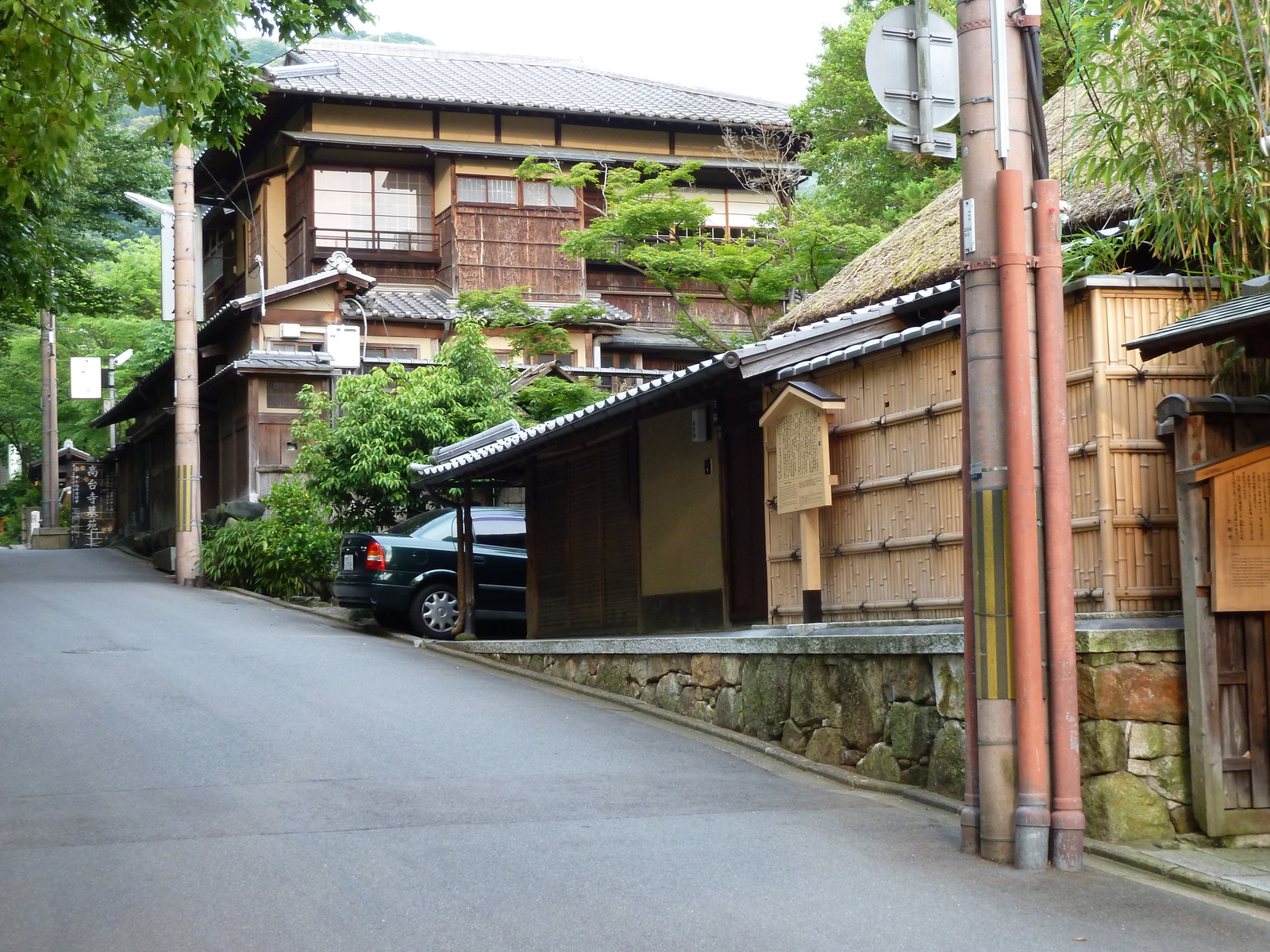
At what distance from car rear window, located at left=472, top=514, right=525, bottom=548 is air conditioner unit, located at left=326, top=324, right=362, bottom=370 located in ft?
21.1

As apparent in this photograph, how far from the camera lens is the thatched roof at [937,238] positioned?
10375 millimetres

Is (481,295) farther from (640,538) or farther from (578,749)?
(578,749)

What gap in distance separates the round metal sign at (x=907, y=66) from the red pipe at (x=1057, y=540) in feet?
2.73

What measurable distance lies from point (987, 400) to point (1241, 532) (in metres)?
1.55

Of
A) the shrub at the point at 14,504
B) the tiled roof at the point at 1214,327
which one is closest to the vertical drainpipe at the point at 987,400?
the tiled roof at the point at 1214,327

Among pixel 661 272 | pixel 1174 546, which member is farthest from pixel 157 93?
pixel 661 272

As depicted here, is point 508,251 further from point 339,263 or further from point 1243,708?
point 1243,708

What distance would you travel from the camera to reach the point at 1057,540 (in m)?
7.08

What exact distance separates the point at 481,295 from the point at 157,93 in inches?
600

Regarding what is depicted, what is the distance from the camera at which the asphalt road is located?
225 inches

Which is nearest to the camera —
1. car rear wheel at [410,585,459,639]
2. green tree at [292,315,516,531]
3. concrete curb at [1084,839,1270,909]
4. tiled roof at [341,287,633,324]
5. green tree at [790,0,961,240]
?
concrete curb at [1084,839,1270,909]

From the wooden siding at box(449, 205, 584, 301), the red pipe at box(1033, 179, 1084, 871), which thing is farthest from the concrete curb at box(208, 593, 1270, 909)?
the wooden siding at box(449, 205, 584, 301)

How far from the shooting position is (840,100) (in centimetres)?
2523

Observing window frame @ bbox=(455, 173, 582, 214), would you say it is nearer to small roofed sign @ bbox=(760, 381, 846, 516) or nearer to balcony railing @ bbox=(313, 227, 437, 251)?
balcony railing @ bbox=(313, 227, 437, 251)
